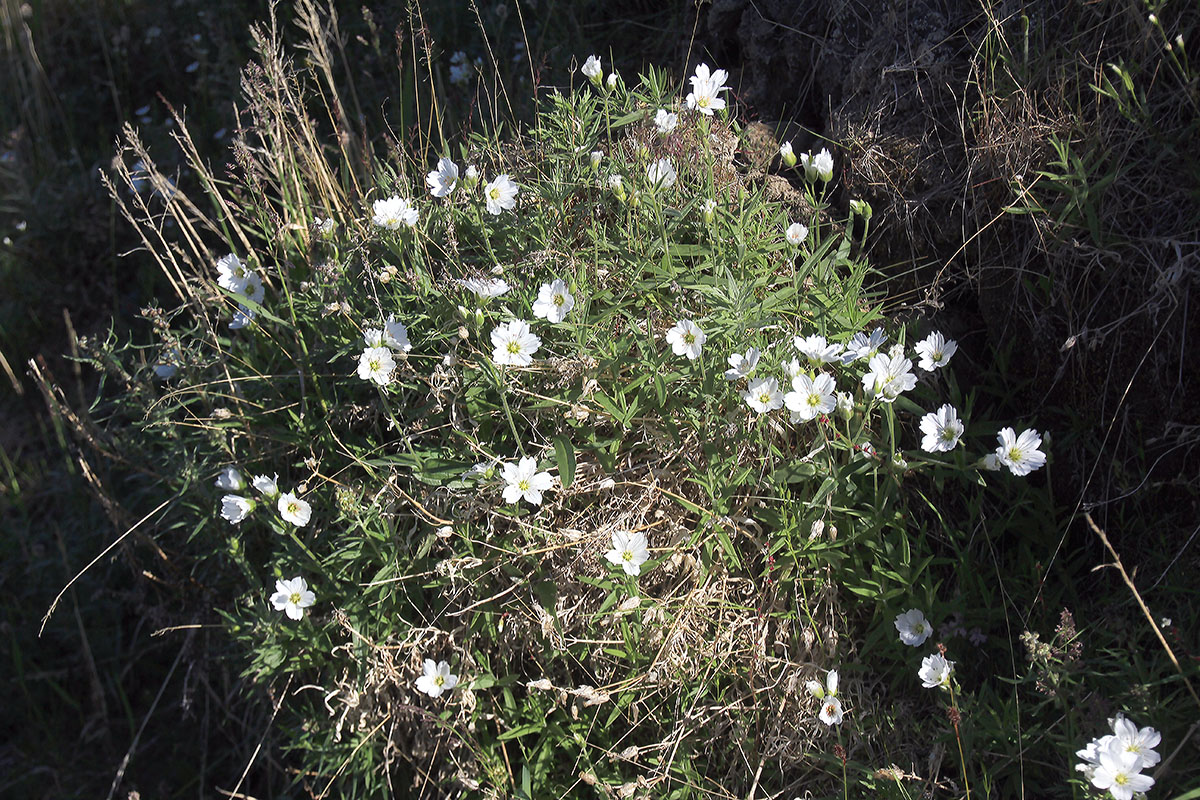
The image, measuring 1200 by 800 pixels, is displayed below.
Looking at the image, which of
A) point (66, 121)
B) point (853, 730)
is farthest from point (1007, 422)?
point (66, 121)

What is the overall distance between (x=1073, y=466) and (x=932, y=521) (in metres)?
0.32

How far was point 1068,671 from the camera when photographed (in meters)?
1.64

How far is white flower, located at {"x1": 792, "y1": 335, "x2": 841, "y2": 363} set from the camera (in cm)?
184

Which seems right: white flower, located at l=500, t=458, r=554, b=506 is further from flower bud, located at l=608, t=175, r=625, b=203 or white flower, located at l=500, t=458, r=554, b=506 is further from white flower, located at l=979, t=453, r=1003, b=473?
white flower, located at l=979, t=453, r=1003, b=473

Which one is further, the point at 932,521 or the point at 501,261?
the point at 501,261

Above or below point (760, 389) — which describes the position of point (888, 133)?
above

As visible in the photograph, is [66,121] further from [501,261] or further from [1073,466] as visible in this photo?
[1073,466]

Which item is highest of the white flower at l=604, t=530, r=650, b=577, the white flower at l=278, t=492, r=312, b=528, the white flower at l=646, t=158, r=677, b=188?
the white flower at l=646, t=158, r=677, b=188

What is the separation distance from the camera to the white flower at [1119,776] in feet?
4.72

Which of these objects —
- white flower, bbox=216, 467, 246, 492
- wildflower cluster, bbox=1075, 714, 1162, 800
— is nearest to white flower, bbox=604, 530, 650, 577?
wildflower cluster, bbox=1075, 714, 1162, 800

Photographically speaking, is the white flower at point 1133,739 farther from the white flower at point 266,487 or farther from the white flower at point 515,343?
the white flower at point 266,487

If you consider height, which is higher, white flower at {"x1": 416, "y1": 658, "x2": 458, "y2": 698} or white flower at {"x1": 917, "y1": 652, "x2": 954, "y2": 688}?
white flower at {"x1": 917, "y1": 652, "x2": 954, "y2": 688}

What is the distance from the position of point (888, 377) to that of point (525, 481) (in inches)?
30.7

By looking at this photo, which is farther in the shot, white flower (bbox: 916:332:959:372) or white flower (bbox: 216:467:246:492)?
white flower (bbox: 216:467:246:492)
